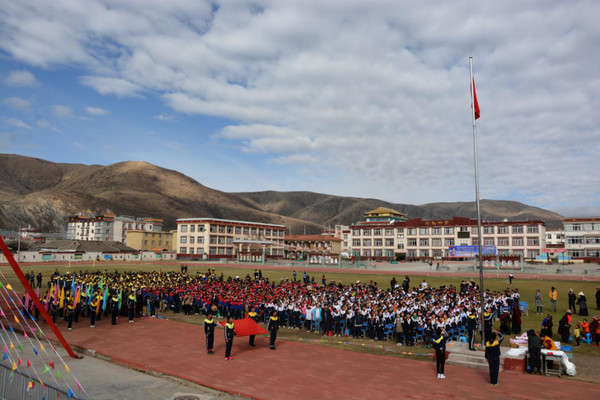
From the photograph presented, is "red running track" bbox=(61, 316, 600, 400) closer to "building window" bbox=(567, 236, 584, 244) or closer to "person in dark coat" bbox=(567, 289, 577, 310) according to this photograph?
"person in dark coat" bbox=(567, 289, 577, 310)

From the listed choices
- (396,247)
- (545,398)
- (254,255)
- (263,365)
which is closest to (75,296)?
(263,365)

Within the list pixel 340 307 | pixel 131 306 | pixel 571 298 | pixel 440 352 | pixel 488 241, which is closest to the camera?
pixel 440 352

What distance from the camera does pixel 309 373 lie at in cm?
1359

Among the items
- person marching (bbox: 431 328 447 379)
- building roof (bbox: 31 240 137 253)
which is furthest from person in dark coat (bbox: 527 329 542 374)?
building roof (bbox: 31 240 137 253)

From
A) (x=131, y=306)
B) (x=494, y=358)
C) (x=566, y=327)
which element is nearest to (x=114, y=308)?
(x=131, y=306)

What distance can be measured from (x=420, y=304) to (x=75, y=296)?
18728 mm

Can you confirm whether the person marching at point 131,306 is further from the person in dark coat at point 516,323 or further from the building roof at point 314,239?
the building roof at point 314,239

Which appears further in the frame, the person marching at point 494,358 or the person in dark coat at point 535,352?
the person in dark coat at point 535,352

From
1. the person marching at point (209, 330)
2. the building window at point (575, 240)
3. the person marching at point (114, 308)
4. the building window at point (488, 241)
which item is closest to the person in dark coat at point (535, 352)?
the person marching at point (209, 330)

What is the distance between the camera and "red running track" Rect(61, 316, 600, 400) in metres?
11.8

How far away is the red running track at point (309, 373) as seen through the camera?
11836 mm

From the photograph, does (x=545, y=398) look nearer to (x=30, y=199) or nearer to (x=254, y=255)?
(x=254, y=255)

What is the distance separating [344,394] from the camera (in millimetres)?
11688

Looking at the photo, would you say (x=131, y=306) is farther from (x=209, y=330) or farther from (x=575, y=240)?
(x=575, y=240)
